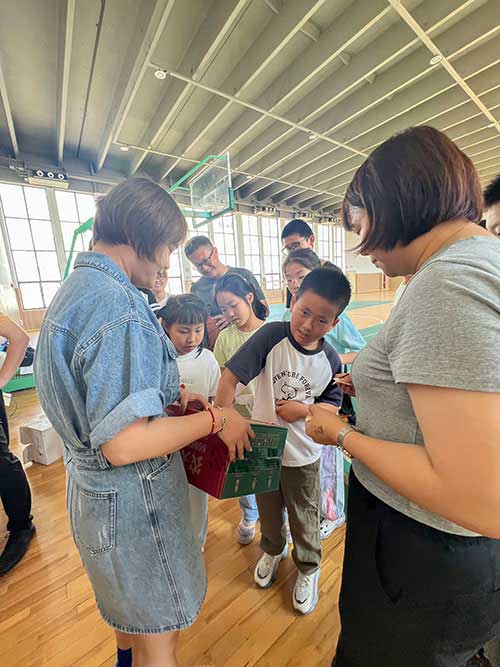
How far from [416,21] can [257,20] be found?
197cm

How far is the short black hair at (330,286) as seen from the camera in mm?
1075

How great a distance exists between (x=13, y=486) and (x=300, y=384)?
1.65m

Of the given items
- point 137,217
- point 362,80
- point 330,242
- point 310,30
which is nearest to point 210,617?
point 137,217

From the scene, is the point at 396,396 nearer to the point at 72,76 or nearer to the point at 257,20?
the point at 257,20

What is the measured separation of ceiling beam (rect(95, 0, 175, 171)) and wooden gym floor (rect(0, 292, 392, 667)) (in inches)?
176

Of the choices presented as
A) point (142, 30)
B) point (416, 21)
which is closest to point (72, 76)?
point (142, 30)

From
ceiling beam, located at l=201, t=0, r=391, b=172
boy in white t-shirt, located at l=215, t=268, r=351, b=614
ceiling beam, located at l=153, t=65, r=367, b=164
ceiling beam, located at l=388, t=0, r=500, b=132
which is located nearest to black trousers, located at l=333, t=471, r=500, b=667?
boy in white t-shirt, located at l=215, t=268, r=351, b=614

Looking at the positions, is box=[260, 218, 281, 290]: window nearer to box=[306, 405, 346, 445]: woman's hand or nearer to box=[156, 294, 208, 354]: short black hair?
box=[156, 294, 208, 354]: short black hair

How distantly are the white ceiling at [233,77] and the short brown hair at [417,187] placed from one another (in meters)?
3.73

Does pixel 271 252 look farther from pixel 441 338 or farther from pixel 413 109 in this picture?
pixel 441 338

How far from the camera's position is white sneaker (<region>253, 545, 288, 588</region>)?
4.32ft

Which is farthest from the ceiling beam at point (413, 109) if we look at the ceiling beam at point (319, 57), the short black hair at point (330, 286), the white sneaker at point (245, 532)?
the white sneaker at point (245, 532)

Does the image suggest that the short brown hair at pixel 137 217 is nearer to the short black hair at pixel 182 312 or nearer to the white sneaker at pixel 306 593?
the short black hair at pixel 182 312

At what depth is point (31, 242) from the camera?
23.0ft
